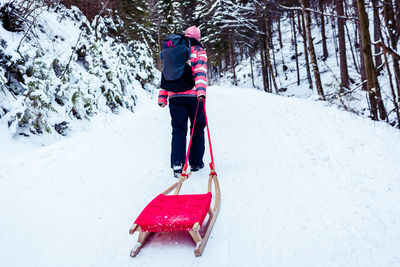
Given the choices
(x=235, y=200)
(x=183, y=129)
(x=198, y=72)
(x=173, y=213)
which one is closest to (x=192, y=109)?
(x=183, y=129)

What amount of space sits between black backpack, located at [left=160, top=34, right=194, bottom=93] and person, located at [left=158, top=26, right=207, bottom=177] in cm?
9

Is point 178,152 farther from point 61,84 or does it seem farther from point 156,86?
point 156,86

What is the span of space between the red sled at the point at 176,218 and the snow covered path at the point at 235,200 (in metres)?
0.11

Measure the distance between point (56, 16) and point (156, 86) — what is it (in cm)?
642

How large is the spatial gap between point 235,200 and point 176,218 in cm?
101

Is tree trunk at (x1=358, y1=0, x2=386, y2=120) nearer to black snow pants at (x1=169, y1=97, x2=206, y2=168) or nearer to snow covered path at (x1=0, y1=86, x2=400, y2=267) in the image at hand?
snow covered path at (x1=0, y1=86, x2=400, y2=267)

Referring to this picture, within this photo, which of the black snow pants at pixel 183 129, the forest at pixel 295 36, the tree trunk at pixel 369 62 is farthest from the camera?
the forest at pixel 295 36

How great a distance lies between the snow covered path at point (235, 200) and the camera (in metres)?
2.11

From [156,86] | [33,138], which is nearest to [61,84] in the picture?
[33,138]

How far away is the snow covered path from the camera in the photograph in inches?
82.9

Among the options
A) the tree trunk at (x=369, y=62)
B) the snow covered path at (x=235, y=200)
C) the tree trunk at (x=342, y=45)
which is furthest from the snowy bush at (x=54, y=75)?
the tree trunk at (x=342, y=45)

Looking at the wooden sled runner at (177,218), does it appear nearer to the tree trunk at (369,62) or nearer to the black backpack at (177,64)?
the black backpack at (177,64)

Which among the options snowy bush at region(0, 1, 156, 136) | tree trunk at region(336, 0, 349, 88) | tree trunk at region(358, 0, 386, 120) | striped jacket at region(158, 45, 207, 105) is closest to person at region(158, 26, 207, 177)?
striped jacket at region(158, 45, 207, 105)

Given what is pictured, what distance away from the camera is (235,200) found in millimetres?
2953
